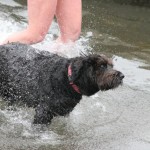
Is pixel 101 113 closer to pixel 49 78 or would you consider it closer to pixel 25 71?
pixel 49 78

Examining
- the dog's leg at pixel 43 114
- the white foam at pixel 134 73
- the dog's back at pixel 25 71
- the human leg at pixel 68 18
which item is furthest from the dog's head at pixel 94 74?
the white foam at pixel 134 73

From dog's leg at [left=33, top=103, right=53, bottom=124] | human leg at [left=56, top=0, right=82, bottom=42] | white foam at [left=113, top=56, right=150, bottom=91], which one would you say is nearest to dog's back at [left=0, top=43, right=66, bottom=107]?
dog's leg at [left=33, top=103, right=53, bottom=124]

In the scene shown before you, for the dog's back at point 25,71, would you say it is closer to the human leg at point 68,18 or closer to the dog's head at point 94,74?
the dog's head at point 94,74

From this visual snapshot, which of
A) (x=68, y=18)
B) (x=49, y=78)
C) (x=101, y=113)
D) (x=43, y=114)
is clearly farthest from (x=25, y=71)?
(x=68, y=18)

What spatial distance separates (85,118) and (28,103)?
72 cm

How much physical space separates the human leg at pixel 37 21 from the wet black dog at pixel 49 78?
0.46m

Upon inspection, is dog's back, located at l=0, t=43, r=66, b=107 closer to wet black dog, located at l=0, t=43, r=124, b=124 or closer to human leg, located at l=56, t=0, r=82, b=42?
wet black dog, located at l=0, t=43, r=124, b=124

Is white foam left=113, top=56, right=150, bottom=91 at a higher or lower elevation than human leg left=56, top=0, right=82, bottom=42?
lower

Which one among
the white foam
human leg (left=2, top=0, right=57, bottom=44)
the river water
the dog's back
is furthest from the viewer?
the white foam

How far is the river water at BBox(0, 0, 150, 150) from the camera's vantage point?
16.6 ft

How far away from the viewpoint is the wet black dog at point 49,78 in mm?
4895

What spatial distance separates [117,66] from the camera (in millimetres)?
7293

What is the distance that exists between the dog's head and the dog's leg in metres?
0.44

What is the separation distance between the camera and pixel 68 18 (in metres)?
6.32
